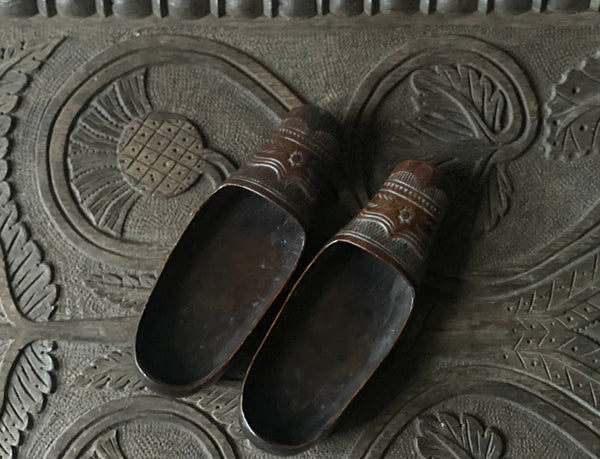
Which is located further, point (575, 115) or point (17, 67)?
point (17, 67)

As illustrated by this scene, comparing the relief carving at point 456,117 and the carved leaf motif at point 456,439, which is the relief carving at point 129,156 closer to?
the relief carving at point 456,117

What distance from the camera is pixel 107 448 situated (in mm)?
1396

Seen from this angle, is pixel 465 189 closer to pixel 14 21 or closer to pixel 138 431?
pixel 138 431

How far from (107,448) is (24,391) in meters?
0.24

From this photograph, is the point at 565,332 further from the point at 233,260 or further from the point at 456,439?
the point at 233,260

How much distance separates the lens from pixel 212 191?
1.44 m

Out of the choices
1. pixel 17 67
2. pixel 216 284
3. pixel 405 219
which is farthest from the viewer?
pixel 17 67

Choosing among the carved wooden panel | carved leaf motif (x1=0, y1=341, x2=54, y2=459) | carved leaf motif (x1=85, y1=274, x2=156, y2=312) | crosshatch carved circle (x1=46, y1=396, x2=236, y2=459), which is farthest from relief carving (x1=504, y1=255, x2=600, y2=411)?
carved leaf motif (x1=0, y1=341, x2=54, y2=459)

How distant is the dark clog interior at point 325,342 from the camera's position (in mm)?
1312

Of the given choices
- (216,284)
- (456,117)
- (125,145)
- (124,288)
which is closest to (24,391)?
(124,288)

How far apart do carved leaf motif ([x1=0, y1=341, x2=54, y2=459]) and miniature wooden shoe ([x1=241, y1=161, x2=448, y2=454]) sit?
49 cm

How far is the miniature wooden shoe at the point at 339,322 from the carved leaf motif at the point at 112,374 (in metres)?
0.29

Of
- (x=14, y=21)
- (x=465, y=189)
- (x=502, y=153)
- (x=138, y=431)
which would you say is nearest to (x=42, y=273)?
(x=138, y=431)

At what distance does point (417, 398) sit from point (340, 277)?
32 cm
